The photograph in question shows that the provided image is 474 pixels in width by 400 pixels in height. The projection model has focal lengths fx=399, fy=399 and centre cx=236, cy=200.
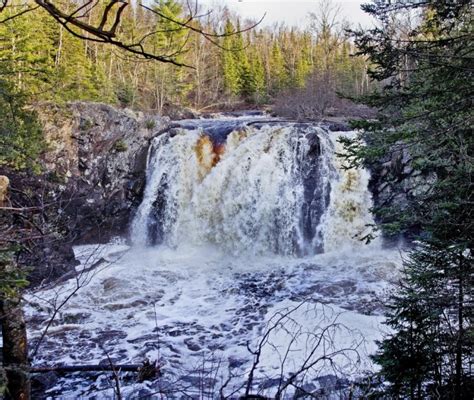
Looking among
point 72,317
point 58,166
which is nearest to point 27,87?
point 58,166

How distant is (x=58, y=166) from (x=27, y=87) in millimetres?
3508

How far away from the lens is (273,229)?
40.8ft

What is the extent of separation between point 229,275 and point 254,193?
317 cm

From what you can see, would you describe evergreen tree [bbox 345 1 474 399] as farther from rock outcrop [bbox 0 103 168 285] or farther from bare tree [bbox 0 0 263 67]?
rock outcrop [bbox 0 103 168 285]

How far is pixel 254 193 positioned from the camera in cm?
1282

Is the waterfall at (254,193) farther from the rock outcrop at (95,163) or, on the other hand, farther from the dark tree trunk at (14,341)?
the dark tree trunk at (14,341)

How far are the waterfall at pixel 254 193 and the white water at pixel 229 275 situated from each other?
3 cm

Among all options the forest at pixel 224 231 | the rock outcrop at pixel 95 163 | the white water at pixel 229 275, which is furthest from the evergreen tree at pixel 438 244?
the rock outcrop at pixel 95 163

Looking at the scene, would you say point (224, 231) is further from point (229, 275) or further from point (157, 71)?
point (157, 71)

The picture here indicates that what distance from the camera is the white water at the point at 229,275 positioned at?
6.60m

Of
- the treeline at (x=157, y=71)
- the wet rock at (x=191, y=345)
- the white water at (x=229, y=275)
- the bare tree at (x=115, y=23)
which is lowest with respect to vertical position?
the wet rock at (x=191, y=345)

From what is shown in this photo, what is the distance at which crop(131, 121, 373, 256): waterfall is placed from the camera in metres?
12.4

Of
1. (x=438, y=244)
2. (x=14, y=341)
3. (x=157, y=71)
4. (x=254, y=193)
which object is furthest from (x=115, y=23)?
(x=157, y=71)

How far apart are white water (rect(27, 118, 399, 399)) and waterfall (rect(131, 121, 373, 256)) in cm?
3
